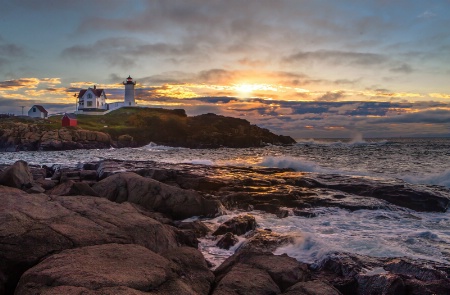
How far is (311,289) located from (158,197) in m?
10.5

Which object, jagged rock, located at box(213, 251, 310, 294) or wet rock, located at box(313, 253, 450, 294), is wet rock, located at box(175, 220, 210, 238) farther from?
wet rock, located at box(313, 253, 450, 294)

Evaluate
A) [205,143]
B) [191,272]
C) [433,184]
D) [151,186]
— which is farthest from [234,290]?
[205,143]

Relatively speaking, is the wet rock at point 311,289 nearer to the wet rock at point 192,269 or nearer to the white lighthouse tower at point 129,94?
the wet rock at point 192,269

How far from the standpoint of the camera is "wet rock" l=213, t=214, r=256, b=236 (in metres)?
13.3

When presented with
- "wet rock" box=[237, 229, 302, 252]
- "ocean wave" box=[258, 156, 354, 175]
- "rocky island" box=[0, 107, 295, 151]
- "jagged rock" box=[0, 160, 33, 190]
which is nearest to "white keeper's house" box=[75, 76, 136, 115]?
"rocky island" box=[0, 107, 295, 151]

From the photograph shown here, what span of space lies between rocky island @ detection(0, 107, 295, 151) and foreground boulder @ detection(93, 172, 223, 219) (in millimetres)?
62371

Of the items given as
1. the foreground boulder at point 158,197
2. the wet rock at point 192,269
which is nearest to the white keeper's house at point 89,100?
the foreground boulder at point 158,197

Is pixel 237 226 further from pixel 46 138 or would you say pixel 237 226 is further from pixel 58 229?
pixel 46 138

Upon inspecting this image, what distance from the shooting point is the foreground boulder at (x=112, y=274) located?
5.72m

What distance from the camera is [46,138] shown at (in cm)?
7475

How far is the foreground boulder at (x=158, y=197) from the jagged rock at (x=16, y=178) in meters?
3.13

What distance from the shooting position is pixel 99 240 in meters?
8.17

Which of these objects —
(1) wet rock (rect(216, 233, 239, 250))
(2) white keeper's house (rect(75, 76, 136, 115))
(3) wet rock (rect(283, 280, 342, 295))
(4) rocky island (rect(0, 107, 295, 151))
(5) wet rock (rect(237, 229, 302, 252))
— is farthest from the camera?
(2) white keeper's house (rect(75, 76, 136, 115))

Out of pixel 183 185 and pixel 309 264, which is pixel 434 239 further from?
pixel 183 185
